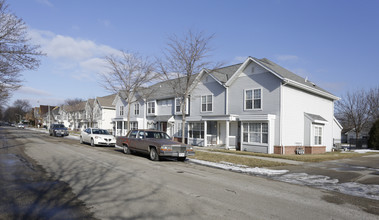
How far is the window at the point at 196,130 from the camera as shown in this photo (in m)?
26.0

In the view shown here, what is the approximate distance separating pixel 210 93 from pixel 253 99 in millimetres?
5015

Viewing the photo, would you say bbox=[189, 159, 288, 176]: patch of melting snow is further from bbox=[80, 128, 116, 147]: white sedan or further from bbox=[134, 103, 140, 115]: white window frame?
bbox=[134, 103, 140, 115]: white window frame

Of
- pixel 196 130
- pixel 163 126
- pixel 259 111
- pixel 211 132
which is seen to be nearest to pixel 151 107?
pixel 163 126

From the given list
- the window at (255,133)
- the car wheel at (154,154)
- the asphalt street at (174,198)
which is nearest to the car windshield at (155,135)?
the car wheel at (154,154)

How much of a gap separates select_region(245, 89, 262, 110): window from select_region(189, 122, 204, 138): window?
18.2 ft

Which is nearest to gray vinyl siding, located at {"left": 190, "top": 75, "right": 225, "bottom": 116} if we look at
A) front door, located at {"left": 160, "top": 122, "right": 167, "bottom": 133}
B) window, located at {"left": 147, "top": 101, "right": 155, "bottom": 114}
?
front door, located at {"left": 160, "top": 122, "right": 167, "bottom": 133}

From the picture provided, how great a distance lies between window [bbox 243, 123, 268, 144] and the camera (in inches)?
808

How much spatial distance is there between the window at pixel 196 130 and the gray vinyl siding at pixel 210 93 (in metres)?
1.10

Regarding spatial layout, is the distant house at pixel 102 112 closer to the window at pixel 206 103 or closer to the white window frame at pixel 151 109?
the white window frame at pixel 151 109

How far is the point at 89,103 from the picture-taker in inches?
2117

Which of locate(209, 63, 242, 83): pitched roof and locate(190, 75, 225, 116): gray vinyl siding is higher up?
locate(209, 63, 242, 83): pitched roof

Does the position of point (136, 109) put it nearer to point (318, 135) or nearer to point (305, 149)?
point (305, 149)

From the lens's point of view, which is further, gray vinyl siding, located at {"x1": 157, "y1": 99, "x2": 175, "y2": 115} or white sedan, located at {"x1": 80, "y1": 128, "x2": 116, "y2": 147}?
gray vinyl siding, located at {"x1": 157, "y1": 99, "x2": 175, "y2": 115}

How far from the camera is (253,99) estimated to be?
21828 mm
